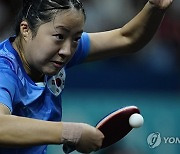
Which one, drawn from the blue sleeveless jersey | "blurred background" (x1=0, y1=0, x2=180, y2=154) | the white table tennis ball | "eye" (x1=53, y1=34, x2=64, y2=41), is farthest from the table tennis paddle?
"blurred background" (x1=0, y1=0, x2=180, y2=154)

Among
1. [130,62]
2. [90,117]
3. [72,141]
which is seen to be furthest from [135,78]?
[72,141]

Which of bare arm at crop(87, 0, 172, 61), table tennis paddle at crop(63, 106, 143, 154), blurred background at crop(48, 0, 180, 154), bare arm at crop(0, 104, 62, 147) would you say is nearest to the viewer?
bare arm at crop(0, 104, 62, 147)

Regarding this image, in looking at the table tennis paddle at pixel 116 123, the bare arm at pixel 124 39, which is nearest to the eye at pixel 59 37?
the table tennis paddle at pixel 116 123

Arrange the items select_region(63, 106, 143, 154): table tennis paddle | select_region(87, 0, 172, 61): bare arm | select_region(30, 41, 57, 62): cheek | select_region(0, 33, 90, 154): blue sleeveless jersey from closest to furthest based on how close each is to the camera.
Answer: select_region(0, 33, 90, 154): blue sleeveless jersey < select_region(30, 41, 57, 62): cheek < select_region(63, 106, 143, 154): table tennis paddle < select_region(87, 0, 172, 61): bare arm

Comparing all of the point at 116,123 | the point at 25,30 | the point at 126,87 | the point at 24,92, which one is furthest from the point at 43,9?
the point at 126,87

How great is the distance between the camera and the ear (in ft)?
6.82

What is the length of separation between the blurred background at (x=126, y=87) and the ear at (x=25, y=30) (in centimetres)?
115

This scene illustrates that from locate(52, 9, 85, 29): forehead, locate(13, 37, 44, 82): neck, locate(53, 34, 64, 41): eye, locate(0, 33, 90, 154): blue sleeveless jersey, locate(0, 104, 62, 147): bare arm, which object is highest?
locate(52, 9, 85, 29): forehead

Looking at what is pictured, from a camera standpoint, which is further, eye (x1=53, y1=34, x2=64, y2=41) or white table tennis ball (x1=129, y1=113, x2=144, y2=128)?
white table tennis ball (x1=129, y1=113, x2=144, y2=128)

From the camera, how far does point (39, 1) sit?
6.83ft

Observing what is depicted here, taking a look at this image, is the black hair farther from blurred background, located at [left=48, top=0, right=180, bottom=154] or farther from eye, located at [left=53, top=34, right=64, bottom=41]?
blurred background, located at [left=48, top=0, right=180, bottom=154]

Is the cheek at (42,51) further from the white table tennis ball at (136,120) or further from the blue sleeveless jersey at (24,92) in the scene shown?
the white table tennis ball at (136,120)

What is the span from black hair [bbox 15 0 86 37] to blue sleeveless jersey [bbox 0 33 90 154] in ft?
0.36

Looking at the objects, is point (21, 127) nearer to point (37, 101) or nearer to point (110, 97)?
point (37, 101)
